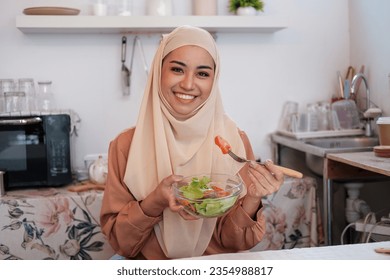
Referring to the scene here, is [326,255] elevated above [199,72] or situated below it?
below

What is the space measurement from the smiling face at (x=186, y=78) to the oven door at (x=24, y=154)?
0.86 meters

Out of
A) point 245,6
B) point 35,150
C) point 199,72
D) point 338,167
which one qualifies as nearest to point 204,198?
point 199,72

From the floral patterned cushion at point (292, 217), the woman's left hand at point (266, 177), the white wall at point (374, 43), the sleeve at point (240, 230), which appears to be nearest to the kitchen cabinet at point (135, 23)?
the white wall at point (374, 43)

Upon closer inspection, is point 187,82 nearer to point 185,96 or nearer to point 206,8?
point 185,96

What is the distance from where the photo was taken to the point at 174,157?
4.09 ft

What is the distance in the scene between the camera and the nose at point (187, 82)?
1.21 m

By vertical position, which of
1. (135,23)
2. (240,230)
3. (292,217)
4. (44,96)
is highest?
(135,23)

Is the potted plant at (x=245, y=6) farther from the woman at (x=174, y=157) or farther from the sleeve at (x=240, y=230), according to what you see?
the sleeve at (x=240, y=230)

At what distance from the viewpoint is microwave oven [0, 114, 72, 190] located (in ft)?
6.31

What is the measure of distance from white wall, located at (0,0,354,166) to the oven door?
0.36 metres

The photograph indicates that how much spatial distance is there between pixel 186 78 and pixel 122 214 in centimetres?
36

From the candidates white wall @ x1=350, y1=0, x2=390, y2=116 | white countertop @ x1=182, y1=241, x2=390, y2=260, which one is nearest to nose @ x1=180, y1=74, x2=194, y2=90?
white countertop @ x1=182, y1=241, x2=390, y2=260

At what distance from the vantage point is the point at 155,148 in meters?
1.24
